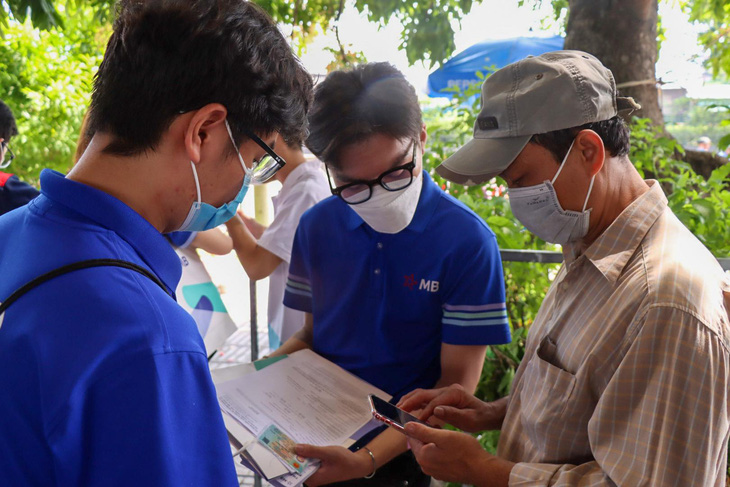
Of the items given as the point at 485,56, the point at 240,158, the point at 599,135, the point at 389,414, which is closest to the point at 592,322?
the point at 599,135

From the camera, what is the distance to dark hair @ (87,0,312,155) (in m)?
0.98

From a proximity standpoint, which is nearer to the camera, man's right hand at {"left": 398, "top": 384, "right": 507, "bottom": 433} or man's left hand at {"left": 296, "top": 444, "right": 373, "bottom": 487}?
man's left hand at {"left": 296, "top": 444, "right": 373, "bottom": 487}

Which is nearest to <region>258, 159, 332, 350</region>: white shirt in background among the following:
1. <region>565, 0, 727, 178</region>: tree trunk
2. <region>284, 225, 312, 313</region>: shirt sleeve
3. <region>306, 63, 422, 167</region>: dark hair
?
<region>284, 225, 312, 313</region>: shirt sleeve

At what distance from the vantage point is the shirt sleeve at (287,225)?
2.44 m

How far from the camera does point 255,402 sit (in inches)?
66.1

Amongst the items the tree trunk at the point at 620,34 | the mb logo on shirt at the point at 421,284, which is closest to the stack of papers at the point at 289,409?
the mb logo on shirt at the point at 421,284

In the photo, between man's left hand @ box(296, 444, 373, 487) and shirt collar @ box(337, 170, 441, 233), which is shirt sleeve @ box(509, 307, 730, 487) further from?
shirt collar @ box(337, 170, 441, 233)

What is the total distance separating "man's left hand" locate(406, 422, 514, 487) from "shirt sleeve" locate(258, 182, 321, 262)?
117 cm

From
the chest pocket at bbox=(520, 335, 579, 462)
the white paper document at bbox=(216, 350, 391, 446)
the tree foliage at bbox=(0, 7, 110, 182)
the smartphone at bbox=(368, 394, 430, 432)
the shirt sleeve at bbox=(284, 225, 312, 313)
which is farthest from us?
the tree foliage at bbox=(0, 7, 110, 182)

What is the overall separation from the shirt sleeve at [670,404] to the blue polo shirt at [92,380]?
2.58 feet

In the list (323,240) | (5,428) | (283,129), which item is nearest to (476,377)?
(323,240)

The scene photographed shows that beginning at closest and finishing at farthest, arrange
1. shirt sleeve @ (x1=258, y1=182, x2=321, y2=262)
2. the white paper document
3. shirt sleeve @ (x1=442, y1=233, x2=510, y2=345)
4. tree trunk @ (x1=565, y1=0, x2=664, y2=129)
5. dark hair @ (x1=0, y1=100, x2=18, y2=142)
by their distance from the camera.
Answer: the white paper document
shirt sleeve @ (x1=442, y1=233, x2=510, y2=345)
shirt sleeve @ (x1=258, y1=182, x2=321, y2=262)
dark hair @ (x1=0, y1=100, x2=18, y2=142)
tree trunk @ (x1=565, y1=0, x2=664, y2=129)

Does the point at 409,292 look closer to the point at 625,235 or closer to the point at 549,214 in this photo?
the point at 549,214

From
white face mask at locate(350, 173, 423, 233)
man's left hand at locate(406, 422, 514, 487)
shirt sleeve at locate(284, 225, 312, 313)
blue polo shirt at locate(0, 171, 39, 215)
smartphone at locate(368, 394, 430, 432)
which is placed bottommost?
man's left hand at locate(406, 422, 514, 487)
